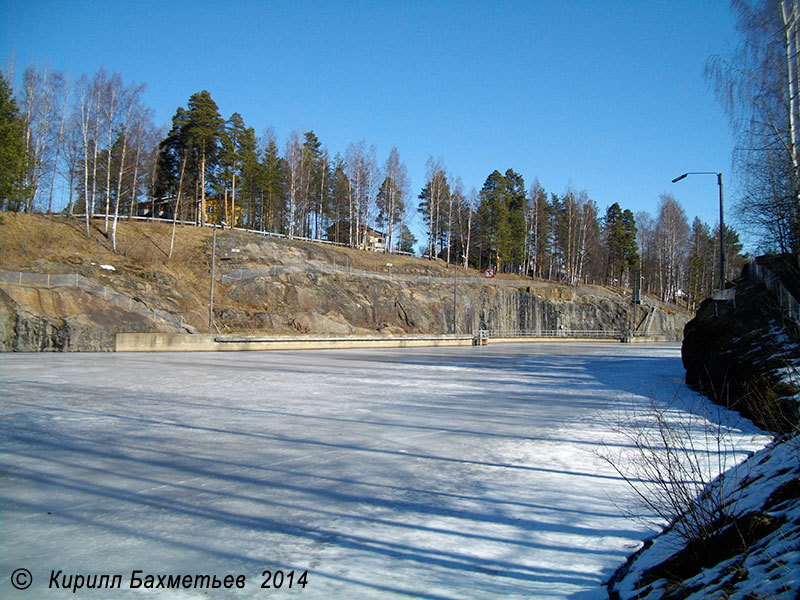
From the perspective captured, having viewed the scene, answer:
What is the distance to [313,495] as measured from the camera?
5.86 meters

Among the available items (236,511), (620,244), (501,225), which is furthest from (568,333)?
(236,511)

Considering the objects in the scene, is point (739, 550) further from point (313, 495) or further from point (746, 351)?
point (746, 351)

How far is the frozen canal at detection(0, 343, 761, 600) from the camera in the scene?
4.02 meters

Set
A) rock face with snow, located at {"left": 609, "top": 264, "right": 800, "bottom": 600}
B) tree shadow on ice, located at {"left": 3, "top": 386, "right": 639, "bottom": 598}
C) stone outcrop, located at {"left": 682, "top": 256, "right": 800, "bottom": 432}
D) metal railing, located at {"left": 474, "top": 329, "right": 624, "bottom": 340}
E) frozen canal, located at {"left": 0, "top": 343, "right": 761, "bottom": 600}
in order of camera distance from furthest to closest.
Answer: metal railing, located at {"left": 474, "top": 329, "right": 624, "bottom": 340}
stone outcrop, located at {"left": 682, "top": 256, "right": 800, "bottom": 432}
tree shadow on ice, located at {"left": 3, "top": 386, "right": 639, "bottom": 598}
frozen canal, located at {"left": 0, "top": 343, "right": 761, "bottom": 600}
rock face with snow, located at {"left": 609, "top": 264, "right": 800, "bottom": 600}

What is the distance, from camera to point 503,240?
264 feet

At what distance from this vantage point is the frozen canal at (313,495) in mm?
4020

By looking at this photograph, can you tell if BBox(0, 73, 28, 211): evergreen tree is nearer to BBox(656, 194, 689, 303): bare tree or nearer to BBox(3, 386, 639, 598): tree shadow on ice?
BBox(3, 386, 639, 598): tree shadow on ice

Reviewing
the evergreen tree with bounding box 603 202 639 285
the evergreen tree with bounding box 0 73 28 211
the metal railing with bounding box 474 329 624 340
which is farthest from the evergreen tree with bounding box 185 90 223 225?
the evergreen tree with bounding box 603 202 639 285

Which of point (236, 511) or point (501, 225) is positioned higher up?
point (501, 225)

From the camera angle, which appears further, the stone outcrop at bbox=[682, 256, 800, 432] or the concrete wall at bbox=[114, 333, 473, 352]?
the concrete wall at bbox=[114, 333, 473, 352]

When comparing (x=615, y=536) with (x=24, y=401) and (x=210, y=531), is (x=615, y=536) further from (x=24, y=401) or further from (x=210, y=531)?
(x=24, y=401)

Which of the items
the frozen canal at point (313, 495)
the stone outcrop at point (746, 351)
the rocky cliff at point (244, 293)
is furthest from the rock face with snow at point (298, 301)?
the stone outcrop at point (746, 351)

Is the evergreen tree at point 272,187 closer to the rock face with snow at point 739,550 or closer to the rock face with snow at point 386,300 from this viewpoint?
the rock face with snow at point 386,300

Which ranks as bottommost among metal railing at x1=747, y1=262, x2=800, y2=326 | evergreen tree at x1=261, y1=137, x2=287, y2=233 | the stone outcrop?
the stone outcrop
